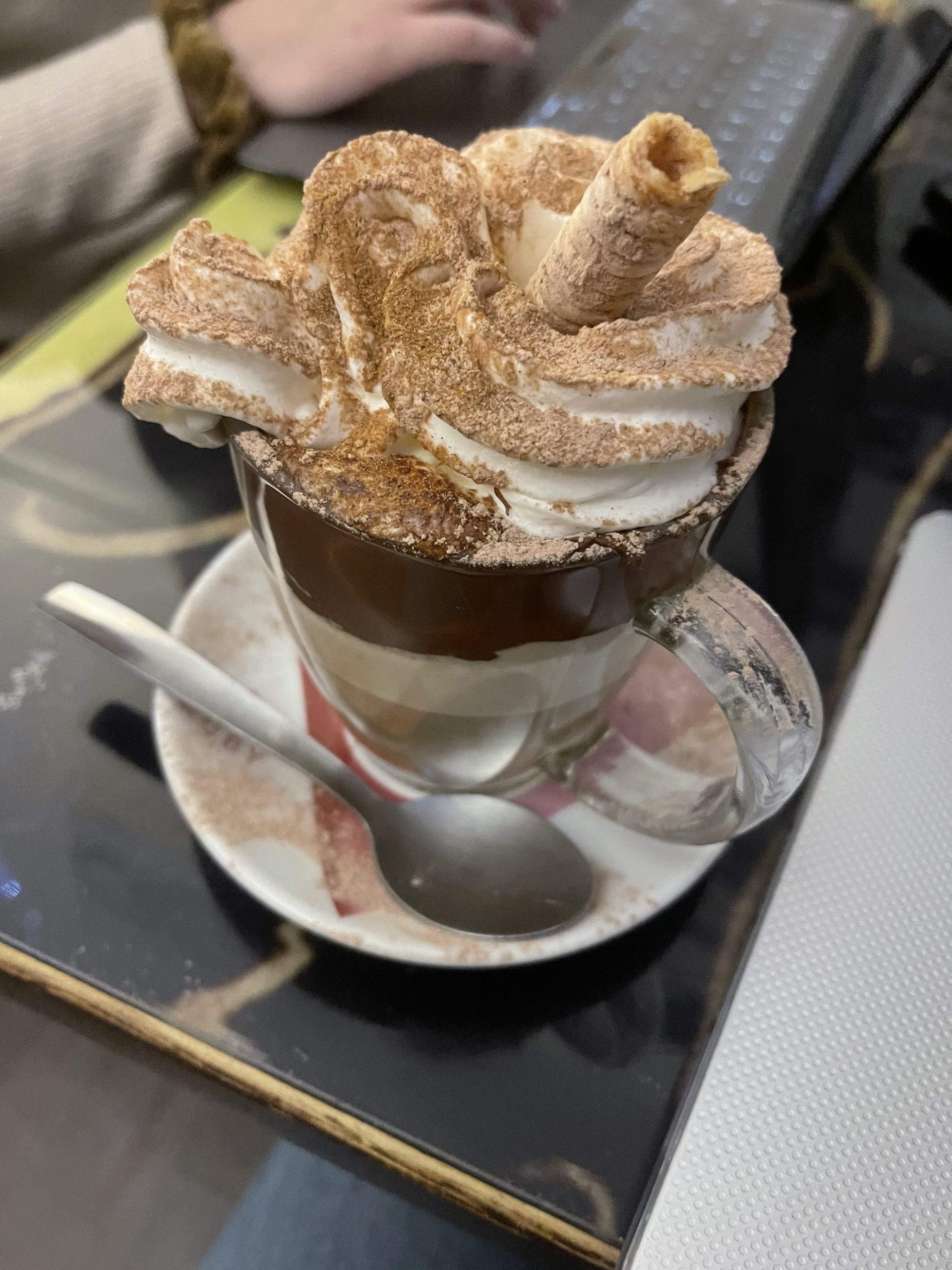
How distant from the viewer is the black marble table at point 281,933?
55 centimetres

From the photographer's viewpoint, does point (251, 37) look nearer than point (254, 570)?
No

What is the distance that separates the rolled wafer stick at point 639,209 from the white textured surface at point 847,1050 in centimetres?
45

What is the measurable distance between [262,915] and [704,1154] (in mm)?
339

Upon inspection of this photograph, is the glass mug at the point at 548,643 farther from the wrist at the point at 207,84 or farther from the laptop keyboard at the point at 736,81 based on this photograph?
the wrist at the point at 207,84

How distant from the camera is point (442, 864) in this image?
25.0 inches

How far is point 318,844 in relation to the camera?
65cm

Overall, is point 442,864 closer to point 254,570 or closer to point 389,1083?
point 389,1083

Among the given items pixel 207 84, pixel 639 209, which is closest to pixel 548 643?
pixel 639 209

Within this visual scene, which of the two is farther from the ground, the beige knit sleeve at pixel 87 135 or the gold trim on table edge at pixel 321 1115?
the beige knit sleeve at pixel 87 135

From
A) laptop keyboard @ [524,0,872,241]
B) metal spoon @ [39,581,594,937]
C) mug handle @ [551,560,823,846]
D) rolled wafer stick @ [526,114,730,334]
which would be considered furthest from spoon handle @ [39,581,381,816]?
laptop keyboard @ [524,0,872,241]

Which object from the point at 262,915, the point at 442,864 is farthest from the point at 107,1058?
the point at 442,864

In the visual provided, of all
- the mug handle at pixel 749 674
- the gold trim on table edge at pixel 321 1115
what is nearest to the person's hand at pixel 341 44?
the mug handle at pixel 749 674

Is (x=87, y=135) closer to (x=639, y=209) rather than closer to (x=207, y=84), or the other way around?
(x=207, y=84)

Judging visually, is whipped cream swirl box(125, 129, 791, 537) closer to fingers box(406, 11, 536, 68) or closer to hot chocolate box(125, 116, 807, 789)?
hot chocolate box(125, 116, 807, 789)
